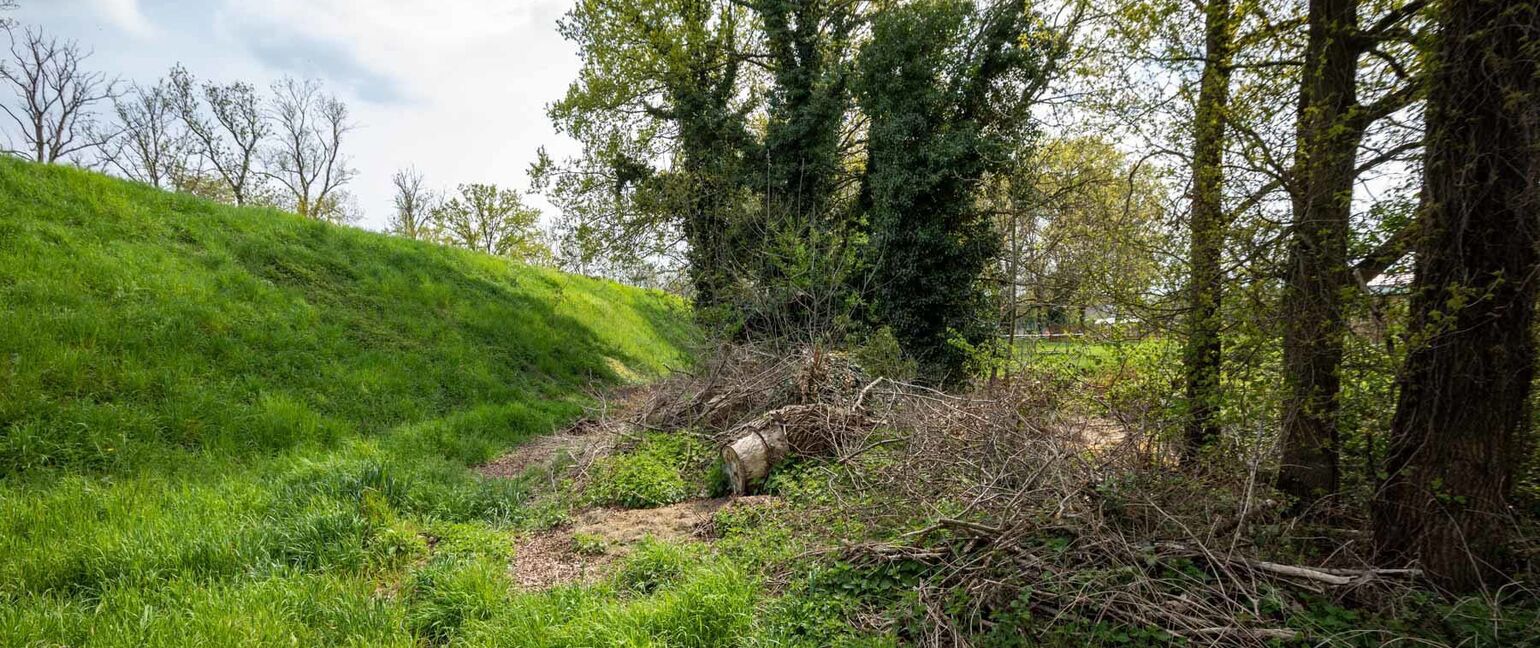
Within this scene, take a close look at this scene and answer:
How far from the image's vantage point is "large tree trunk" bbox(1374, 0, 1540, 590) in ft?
8.94

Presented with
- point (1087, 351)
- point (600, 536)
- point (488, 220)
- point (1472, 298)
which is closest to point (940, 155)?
point (1087, 351)

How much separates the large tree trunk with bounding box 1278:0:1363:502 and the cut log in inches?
159

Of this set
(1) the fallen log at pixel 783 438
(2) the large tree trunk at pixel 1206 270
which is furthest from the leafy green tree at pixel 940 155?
(2) the large tree trunk at pixel 1206 270

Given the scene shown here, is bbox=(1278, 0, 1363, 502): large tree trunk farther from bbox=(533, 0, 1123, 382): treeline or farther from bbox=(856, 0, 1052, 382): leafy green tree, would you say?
bbox=(856, 0, 1052, 382): leafy green tree

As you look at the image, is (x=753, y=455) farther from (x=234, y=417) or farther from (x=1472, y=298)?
(x=234, y=417)

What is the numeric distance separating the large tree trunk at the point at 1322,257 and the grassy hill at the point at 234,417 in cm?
552

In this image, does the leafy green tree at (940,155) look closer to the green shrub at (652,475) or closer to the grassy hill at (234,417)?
the green shrub at (652,475)

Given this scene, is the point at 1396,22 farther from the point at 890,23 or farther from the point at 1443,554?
the point at 890,23

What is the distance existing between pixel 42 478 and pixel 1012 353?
1063 cm

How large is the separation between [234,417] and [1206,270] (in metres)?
9.38

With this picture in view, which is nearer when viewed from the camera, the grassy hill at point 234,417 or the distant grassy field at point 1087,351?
the grassy hill at point 234,417

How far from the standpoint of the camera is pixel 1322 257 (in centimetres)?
342

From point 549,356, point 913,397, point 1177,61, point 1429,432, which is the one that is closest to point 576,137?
point 549,356

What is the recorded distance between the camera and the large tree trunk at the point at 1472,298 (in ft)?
8.94
